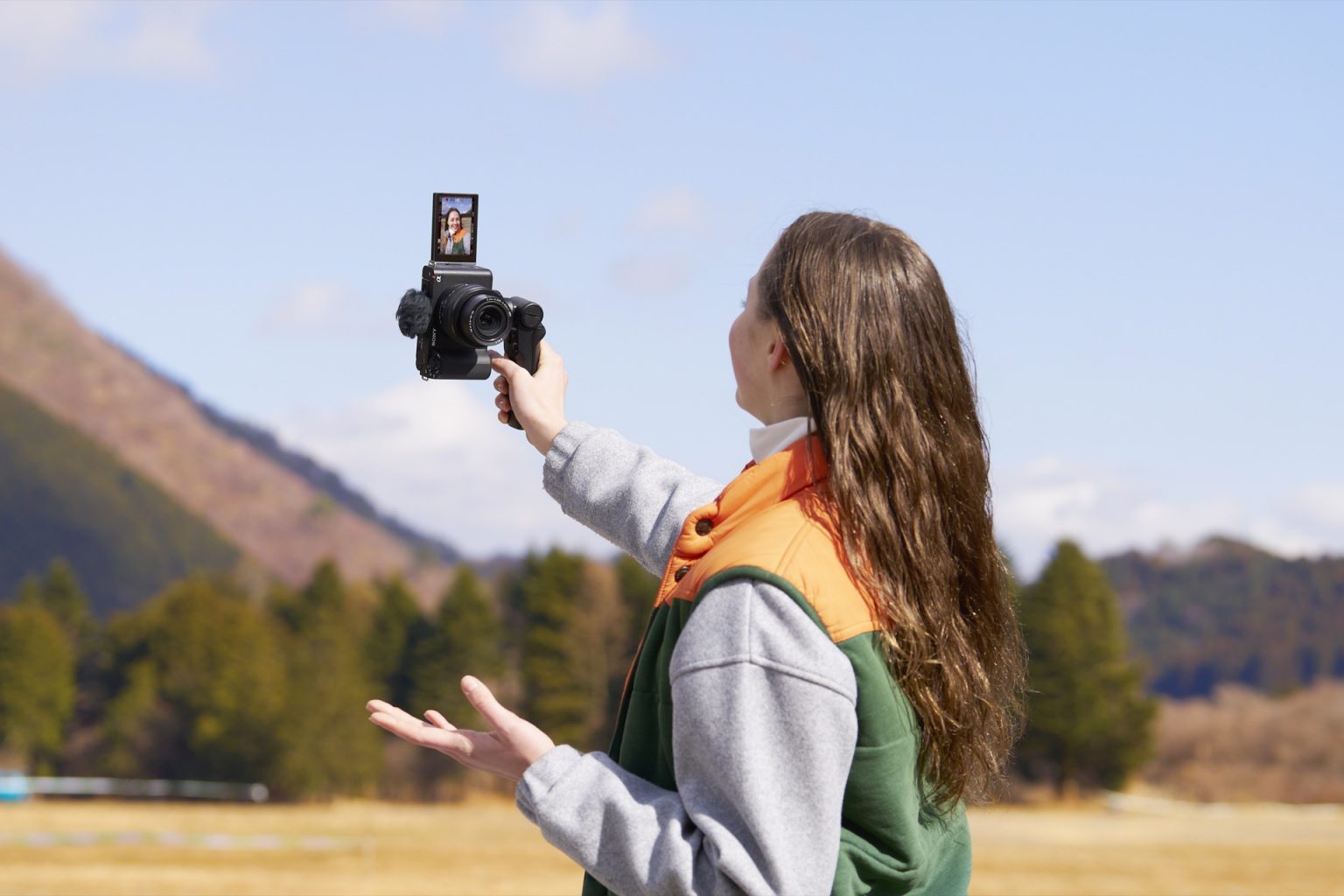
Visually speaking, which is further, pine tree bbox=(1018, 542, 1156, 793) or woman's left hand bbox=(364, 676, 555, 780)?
pine tree bbox=(1018, 542, 1156, 793)

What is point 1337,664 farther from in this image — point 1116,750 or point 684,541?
point 684,541

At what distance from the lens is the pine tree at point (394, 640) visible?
46938 mm

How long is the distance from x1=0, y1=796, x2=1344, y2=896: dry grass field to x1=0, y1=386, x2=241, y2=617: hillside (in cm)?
5625

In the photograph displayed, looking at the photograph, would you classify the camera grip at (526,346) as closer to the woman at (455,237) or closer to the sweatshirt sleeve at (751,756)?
the woman at (455,237)

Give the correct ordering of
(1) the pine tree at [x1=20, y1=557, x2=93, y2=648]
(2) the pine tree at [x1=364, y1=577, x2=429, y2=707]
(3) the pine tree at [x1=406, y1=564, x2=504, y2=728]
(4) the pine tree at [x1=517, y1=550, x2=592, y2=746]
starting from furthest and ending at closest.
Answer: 1. (1) the pine tree at [x1=20, y1=557, x2=93, y2=648]
2. (2) the pine tree at [x1=364, y1=577, x2=429, y2=707]
3. (3) the pine tree at [x1=406, y1=564, x2=504, y2=728]
4. (4) the pine tree at [x1=517, y1=550, x2=592, y2=746]

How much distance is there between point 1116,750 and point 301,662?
2302cm

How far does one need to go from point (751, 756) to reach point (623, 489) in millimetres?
1049

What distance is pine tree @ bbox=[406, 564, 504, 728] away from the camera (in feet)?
149

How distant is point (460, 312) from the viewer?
2947 millimetres

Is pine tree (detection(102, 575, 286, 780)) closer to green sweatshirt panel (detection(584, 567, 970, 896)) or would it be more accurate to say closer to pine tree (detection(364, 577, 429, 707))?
pine tree (detection(364, 577, 429, 707))

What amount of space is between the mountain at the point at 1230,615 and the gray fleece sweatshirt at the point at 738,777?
6114cm

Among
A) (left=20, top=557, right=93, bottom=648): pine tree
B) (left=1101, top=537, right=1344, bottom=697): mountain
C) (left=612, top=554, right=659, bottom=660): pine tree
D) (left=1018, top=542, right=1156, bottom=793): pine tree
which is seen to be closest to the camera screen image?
(left=1018, top=542, right=1156, bottom=793): pine tree

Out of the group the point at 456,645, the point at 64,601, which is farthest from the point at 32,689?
the point at 456,645

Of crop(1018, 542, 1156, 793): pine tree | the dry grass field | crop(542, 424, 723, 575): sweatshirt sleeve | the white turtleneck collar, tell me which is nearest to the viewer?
the white turtleneck collar
